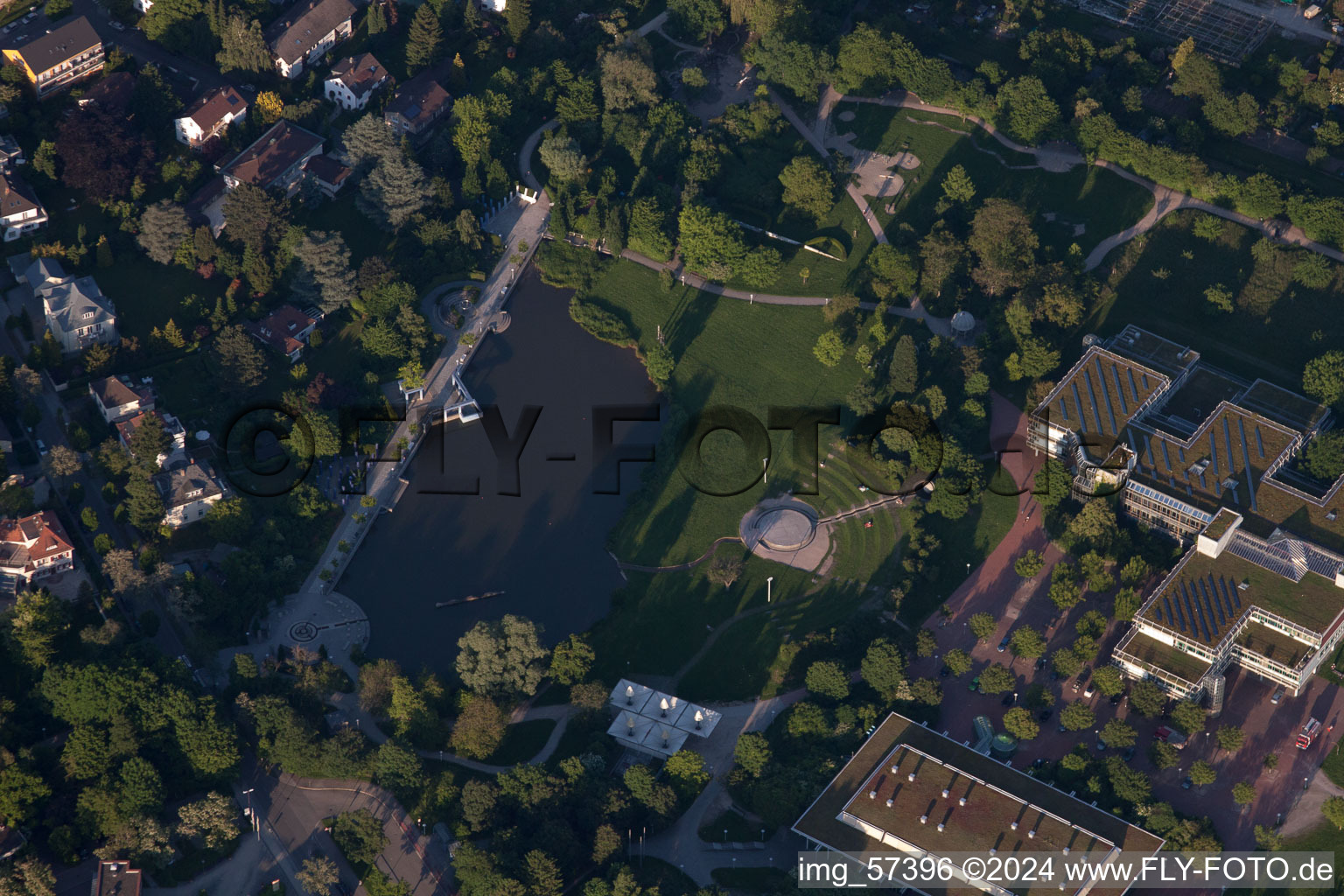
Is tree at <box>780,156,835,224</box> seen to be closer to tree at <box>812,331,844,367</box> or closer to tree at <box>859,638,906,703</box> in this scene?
tree at <box>812,331,844,367</box>

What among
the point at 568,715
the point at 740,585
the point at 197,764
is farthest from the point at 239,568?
the point at 740,585

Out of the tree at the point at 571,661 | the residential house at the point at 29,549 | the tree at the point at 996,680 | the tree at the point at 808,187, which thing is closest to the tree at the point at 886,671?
the tree at the point at 996,680

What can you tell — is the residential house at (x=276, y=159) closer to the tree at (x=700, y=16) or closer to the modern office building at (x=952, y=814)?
the tree at (x=700, y=16)

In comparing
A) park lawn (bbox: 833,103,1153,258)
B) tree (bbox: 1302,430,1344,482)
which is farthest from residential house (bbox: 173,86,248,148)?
tree (bbox: 1302,430,1344,482)

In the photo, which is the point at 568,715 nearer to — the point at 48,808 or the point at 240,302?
the point at 48,808

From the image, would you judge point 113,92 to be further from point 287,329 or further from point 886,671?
point 886,671
